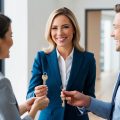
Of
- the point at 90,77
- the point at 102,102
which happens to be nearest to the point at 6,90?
the point at 102,102

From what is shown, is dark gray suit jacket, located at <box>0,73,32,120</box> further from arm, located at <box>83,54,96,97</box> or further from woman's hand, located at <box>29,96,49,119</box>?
arm, located at <box>83,54,96,97</box>

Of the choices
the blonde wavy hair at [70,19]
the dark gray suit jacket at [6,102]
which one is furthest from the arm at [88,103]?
the dark gray suit jacket at [6,102]

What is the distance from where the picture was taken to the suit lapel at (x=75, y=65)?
2031 mm

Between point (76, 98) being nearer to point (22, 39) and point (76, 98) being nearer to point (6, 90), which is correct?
point (6, 90)

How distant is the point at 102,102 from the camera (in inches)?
74.8

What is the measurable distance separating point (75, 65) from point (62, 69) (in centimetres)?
9

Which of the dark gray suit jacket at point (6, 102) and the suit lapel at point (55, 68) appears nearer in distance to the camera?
the dark gray suit jacket at point (6, 102)

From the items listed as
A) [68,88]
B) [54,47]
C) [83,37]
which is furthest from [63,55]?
[83,37]

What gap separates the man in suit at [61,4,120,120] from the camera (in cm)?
170

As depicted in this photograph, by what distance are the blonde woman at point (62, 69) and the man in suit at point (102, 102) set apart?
4.8 inches

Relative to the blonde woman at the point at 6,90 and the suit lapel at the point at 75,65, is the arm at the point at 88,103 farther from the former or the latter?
the blonde woman at the point at 6,90

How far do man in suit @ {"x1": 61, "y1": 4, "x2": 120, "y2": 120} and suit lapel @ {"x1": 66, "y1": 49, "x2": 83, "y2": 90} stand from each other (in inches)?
4.9

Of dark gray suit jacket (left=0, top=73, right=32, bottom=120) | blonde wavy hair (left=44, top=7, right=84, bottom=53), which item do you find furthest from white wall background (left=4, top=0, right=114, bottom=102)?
dark gray suit jacket (left=0, top=73, right=32, bottom=120)

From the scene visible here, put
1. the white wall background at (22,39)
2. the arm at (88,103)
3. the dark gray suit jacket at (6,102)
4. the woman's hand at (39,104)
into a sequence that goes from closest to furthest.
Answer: the dark gray suit jacket at (6,102) → the woman's hand at (39,104) → the arm at (88,103) → the white wall background at (22,39)
